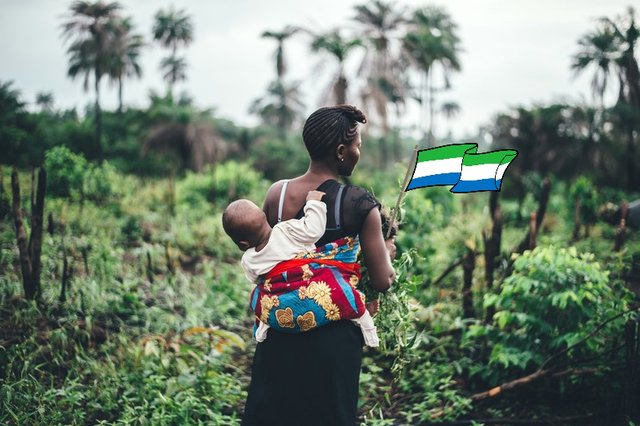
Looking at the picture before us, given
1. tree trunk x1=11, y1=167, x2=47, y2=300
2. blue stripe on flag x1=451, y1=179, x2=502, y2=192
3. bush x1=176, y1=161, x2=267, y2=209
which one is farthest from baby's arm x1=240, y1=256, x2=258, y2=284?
bush x1=176, y1=161, x2=267, y2=209

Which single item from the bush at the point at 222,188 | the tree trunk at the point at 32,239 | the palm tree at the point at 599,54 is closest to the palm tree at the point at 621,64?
the palm tree at the point at 599,54

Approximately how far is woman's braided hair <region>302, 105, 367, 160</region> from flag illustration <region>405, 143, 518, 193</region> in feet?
1.09

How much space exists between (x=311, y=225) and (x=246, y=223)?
0.24m

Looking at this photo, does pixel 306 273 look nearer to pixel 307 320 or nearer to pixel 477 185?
pixel 307 320

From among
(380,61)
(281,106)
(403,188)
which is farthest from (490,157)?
(281,106)

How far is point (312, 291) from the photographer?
1.91 m

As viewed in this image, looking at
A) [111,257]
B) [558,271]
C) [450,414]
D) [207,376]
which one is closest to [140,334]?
[207,376]

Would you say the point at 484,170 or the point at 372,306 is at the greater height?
the point at 484,170

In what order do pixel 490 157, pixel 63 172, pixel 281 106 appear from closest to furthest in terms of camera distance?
pixel 490 157
pixel 63 172
pixel 281 106

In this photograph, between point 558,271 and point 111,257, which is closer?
point 558,271

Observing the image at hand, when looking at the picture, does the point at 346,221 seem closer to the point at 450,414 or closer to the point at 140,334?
the point at 450,414

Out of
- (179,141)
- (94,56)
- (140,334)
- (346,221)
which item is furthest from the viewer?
(94,56)

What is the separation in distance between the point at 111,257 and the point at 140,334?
1.59 m

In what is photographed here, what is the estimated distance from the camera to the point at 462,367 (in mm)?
4055
